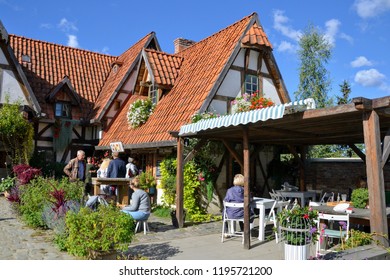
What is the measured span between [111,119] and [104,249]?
488 inches

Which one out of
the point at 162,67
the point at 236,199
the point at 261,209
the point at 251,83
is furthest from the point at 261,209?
the point at 162,67

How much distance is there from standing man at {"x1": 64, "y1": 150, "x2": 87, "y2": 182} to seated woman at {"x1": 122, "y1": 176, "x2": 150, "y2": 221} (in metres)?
2.56

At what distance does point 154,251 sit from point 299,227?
105 inches

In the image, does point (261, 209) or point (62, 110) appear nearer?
point (261, 209)

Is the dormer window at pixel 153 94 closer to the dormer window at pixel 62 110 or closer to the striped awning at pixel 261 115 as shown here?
the dormer window at pixel 62 110

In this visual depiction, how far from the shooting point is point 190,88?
13117mm

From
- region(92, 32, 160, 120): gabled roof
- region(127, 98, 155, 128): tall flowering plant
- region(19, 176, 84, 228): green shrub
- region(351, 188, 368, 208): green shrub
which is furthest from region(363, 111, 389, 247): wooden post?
region(92, 32, 160, 120): gabled roof

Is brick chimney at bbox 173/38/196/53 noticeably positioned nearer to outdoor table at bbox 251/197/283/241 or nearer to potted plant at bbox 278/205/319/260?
outdoor table at bbox 251/197/283/241

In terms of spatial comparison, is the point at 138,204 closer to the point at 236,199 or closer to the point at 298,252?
the point at 236,199

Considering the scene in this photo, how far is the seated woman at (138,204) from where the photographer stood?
7.90 m

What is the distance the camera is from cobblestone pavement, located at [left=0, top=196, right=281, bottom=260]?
6.29 metres

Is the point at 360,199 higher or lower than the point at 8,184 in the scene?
lower

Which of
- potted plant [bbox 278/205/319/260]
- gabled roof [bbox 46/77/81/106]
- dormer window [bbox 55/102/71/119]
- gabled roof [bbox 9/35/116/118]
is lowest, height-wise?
potted plant [bbox 278/205/319/260]
